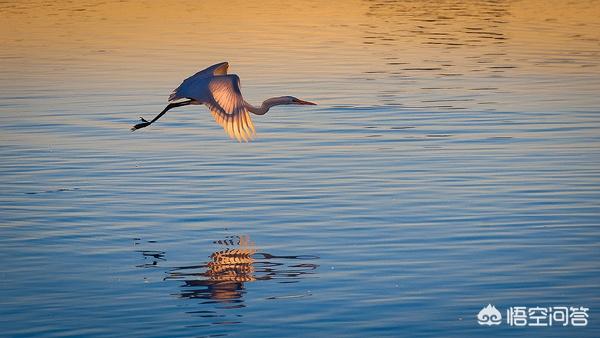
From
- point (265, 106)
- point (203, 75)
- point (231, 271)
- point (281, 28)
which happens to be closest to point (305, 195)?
point (265, 106)

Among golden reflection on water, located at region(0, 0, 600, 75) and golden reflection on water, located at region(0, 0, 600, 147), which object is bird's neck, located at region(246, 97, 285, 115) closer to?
golden reflection on water, located at region(0, 0, 600, 147)

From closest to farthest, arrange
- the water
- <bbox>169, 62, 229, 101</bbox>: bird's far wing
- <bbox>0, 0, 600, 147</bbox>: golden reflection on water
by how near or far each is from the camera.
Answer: the water < <bbox>169, 62, 229, 101</bbox>: bird's far wing < <bbox>0, 0, 600, 147</bbox>: golden reflection on water

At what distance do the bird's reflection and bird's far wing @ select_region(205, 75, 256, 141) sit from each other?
5.94 feet

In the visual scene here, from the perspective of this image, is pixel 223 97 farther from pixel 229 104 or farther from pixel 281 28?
pixel 281 28

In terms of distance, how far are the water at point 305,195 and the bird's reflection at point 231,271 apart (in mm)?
35

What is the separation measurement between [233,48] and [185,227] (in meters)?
21.9

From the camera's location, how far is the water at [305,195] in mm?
13070

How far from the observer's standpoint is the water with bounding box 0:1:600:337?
13.1m

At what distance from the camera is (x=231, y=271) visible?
14242mm

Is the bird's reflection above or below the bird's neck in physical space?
below

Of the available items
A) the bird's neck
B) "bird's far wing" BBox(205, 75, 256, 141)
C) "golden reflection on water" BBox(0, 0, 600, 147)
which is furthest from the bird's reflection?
"golden reflection on water" BBox(0, 0, 600, 147)

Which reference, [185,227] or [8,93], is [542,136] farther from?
[8,93]

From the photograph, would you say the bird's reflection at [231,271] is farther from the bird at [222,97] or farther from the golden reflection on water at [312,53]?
the golden reflection on water at [312,53]

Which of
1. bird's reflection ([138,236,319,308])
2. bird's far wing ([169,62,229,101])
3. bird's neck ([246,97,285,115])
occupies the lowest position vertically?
bird's reflection ([138,236,319,308])
